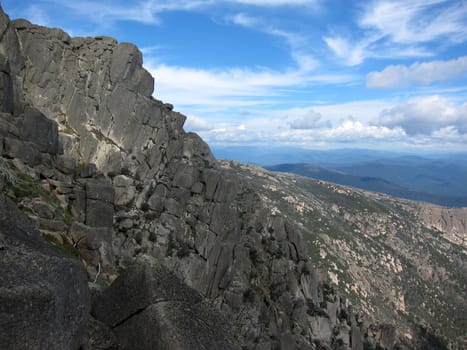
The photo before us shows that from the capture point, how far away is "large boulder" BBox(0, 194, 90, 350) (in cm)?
602

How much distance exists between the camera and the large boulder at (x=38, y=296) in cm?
602

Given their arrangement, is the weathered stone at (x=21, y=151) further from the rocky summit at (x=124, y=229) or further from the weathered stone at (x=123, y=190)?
the weathered stone at (x=123, y=190)

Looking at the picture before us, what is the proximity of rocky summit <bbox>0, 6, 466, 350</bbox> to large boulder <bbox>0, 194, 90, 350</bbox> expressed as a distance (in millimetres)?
24

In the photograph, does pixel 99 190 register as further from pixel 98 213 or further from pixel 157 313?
pixel 157 313

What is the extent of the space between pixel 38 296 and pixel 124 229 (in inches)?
1245

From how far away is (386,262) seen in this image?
5084 inches

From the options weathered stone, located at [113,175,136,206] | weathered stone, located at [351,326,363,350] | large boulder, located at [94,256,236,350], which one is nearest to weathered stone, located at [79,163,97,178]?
weathered stone, located at [113,175,136,206]

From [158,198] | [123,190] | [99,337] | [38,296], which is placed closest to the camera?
[38,296]

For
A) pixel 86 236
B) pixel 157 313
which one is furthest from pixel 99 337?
pixel 86 236

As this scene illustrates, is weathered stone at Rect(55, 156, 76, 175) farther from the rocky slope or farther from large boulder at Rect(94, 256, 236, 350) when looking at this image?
the rocky slope

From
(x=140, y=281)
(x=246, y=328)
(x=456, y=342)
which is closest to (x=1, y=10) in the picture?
(x=140, y=281)

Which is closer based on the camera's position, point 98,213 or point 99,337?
point 99,337

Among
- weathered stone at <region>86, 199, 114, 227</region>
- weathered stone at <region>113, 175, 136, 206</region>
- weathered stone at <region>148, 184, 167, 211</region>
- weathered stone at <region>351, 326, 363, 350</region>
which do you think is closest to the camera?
weathered stone at <region>86, 199, 114, 227</region>

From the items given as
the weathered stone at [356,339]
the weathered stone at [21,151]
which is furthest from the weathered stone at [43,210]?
the weathered stone at [356,339]
